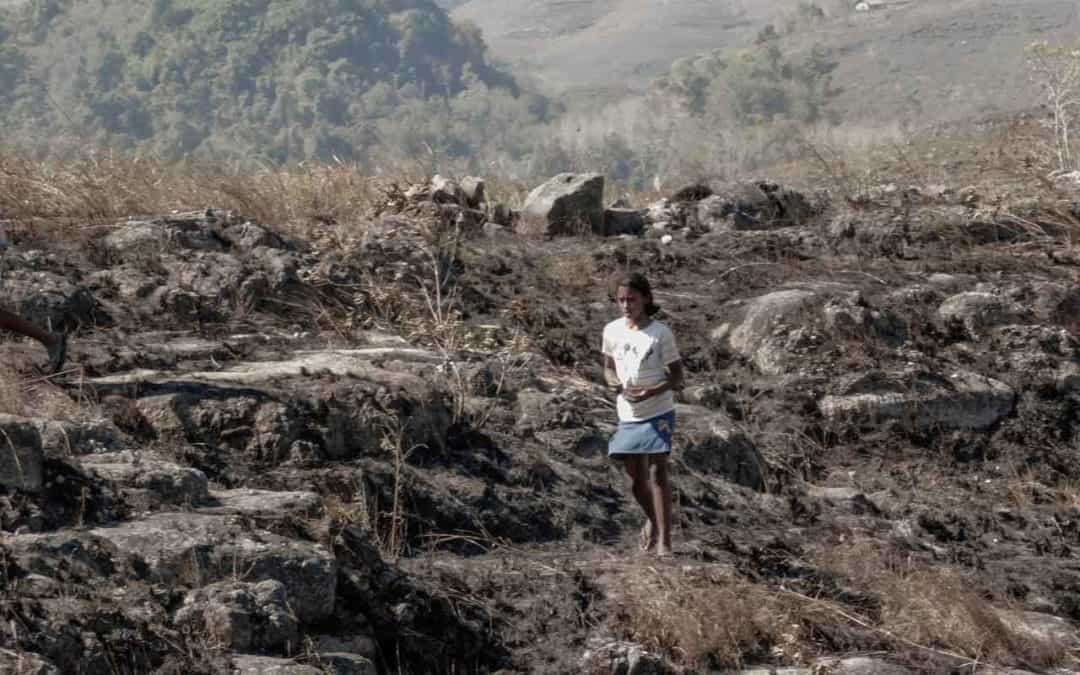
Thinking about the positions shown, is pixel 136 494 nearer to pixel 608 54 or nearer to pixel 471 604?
pixel 471 604

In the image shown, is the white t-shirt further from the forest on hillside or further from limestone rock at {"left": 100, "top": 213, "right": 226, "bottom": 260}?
the forest on hillside

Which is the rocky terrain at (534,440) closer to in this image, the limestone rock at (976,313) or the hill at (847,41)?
the limestone rock at (976,313)

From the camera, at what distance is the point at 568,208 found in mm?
11695

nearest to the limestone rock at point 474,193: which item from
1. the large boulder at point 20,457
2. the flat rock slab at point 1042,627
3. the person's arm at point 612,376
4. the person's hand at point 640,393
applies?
the person's arm at point 612,376

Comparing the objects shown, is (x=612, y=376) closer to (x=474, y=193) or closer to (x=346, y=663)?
(x=346, y=663)

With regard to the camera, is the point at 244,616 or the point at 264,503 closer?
the point at 244,616

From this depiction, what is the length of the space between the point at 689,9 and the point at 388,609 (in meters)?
105

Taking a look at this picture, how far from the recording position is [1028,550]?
794cm

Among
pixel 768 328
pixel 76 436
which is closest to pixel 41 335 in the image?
pixel 76 436

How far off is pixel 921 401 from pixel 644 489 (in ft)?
10.6

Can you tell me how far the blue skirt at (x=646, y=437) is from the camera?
21.5 ft

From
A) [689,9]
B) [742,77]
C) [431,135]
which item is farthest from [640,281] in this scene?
[689,9]

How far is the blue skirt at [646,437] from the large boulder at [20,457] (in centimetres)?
215

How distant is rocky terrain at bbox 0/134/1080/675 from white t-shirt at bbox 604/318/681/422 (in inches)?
23.2
